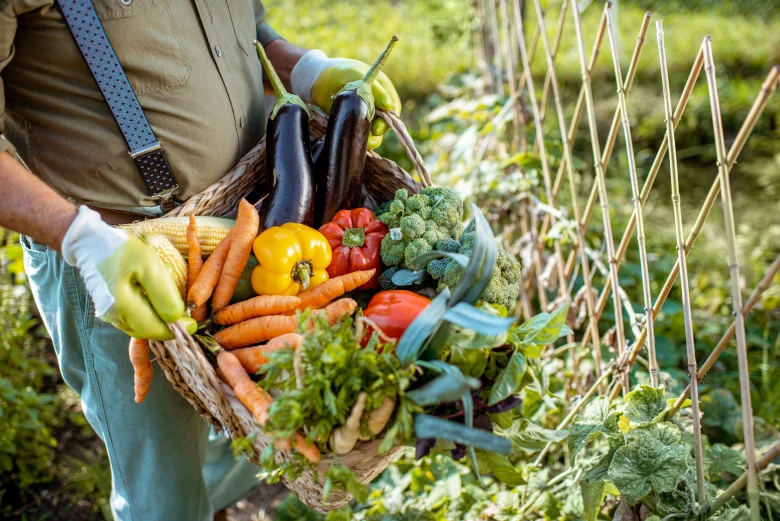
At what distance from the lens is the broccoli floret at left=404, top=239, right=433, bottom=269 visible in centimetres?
156

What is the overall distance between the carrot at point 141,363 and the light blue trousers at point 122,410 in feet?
0.59

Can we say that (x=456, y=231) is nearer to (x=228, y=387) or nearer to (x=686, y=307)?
(x=686, y=307)

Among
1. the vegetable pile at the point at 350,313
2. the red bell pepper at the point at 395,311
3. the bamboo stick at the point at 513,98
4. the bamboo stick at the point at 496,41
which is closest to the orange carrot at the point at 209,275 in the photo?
the vegetable pile at the point at 350,313

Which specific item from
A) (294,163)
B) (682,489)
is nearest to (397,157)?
(294,163)

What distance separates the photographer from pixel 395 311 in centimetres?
140

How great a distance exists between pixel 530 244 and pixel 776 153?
2.75 m

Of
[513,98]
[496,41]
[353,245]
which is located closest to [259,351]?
[353,245]

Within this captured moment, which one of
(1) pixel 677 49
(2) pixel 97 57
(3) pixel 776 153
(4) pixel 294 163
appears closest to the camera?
(2) pixel 97 57

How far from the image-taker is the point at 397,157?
380cm

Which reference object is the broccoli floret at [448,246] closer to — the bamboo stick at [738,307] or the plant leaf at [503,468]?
the plant leaf at [503,468]

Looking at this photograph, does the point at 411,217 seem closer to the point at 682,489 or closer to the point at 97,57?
the point at 97,57

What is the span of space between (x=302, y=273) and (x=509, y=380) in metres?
0.62

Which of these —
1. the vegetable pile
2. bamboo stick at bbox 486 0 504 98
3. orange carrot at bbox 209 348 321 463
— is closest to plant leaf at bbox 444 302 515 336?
the vegetable pile

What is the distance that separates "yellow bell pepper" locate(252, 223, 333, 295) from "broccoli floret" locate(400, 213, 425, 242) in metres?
0.23
